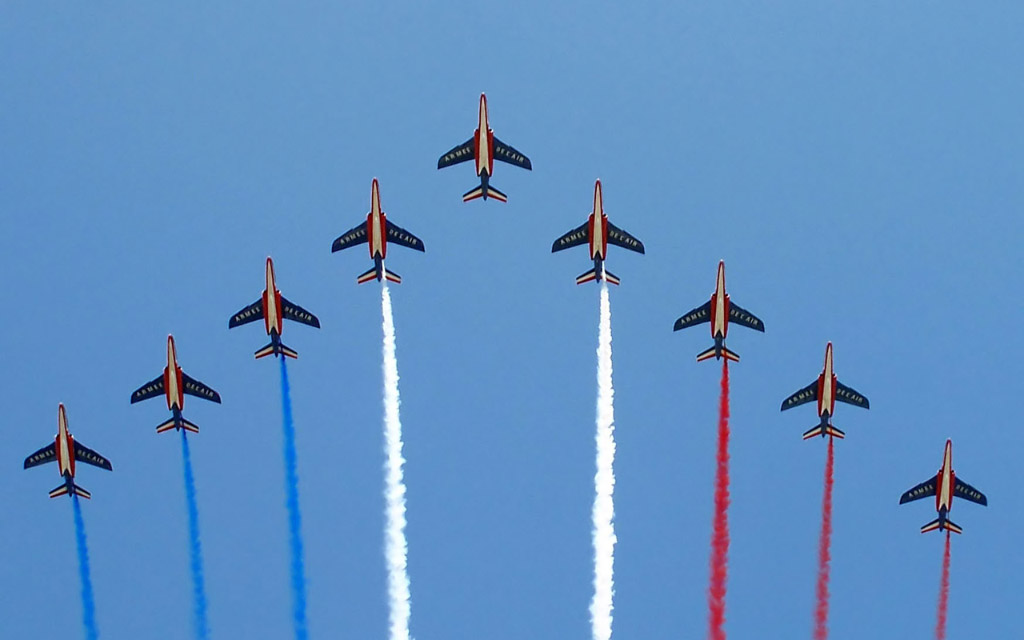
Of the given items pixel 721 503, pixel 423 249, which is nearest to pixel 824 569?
pixel 721 503

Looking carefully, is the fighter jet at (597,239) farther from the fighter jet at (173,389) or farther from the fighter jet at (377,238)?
the fighter jet at (173,389)

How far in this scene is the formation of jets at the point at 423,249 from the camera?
6962 cm

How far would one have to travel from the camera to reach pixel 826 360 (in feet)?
230

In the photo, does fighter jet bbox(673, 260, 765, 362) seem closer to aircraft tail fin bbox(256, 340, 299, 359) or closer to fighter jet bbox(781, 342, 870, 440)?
fighter jet bbox(781, 342, 870, 440)

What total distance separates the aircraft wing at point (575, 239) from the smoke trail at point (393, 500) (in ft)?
17.0

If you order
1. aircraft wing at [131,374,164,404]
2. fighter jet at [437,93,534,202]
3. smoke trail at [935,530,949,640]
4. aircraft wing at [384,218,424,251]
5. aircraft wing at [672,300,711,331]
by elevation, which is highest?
fighter jet at [437,93,534,202]

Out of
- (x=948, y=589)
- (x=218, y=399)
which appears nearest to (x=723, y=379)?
(x=948, y=589)

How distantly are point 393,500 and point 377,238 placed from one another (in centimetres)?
792

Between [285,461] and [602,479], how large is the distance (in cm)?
901

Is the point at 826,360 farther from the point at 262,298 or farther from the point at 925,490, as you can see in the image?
the point at 262,298

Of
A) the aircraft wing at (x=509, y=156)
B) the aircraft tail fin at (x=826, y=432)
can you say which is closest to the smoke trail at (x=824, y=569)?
the aircraft tail fin at (x=826, y=432)

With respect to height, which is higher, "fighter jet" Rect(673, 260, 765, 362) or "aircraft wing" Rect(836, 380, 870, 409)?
"fighter jet" Rect(673, 260, 765, 362)

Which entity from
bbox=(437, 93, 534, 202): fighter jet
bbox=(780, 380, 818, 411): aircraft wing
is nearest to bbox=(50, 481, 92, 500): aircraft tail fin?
bbox=(437, 93, 534, 202): fighter jet

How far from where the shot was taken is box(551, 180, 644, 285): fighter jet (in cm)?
6906
